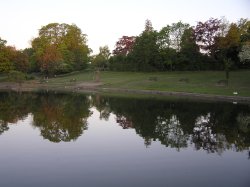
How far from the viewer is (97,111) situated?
31422mm

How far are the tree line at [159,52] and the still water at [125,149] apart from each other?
133ft

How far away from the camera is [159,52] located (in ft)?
243

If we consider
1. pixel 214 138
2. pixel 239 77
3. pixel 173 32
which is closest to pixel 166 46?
pixel 173 32

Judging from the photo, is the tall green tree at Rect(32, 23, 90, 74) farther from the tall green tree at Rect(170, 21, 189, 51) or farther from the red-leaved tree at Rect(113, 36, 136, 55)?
the tall green tree at Rect(170, 21, 189, 51)

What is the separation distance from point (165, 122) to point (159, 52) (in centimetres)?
5066

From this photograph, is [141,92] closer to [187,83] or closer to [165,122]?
[187,83]

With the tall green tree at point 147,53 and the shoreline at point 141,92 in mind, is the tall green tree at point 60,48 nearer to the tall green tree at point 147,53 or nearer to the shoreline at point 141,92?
the shoreline at point 141,92

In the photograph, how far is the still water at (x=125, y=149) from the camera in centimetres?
1244

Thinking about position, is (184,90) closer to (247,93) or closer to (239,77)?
(247,93)

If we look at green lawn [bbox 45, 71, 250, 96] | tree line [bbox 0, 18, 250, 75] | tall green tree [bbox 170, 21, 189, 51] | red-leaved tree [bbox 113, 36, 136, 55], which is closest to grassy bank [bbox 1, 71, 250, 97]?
green lawn [bbox 45, 71, 250, 96]

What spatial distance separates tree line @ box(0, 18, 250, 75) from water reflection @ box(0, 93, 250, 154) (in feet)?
114

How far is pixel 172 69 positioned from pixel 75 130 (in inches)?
2162

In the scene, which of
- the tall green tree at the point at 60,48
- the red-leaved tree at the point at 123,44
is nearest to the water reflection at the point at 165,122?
the tall green tree at the point at 60,48

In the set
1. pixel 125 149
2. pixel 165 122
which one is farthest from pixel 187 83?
pixel 125 149
